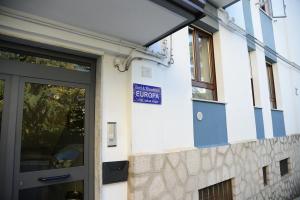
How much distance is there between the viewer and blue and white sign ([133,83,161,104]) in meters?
3.18

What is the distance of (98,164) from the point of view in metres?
2.87

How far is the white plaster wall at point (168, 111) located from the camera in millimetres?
3185

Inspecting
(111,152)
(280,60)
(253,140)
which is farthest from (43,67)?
(280,60)

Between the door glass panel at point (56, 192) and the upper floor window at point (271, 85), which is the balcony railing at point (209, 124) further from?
the upper floor window at point (271, 85)

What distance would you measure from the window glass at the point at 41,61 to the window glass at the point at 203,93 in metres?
2.18

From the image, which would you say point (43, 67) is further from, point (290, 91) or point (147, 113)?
point (290, 91)

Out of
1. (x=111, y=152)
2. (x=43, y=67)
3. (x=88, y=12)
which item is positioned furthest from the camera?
(x=111, y=152)

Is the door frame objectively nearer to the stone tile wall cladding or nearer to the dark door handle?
the dark door handle

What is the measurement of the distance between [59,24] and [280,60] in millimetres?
7830

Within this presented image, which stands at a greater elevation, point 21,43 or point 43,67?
point 21,43

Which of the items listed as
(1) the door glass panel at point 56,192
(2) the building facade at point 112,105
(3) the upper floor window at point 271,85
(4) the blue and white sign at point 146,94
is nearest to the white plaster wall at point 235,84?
(2) the building facade at point 112,105

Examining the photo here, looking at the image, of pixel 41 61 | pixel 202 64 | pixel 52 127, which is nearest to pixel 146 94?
pixel 52 127

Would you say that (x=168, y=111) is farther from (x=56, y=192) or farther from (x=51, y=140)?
(x=56, y=192)

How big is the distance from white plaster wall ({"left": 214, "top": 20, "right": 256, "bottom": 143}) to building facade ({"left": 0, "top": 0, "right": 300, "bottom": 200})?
0.05 m
